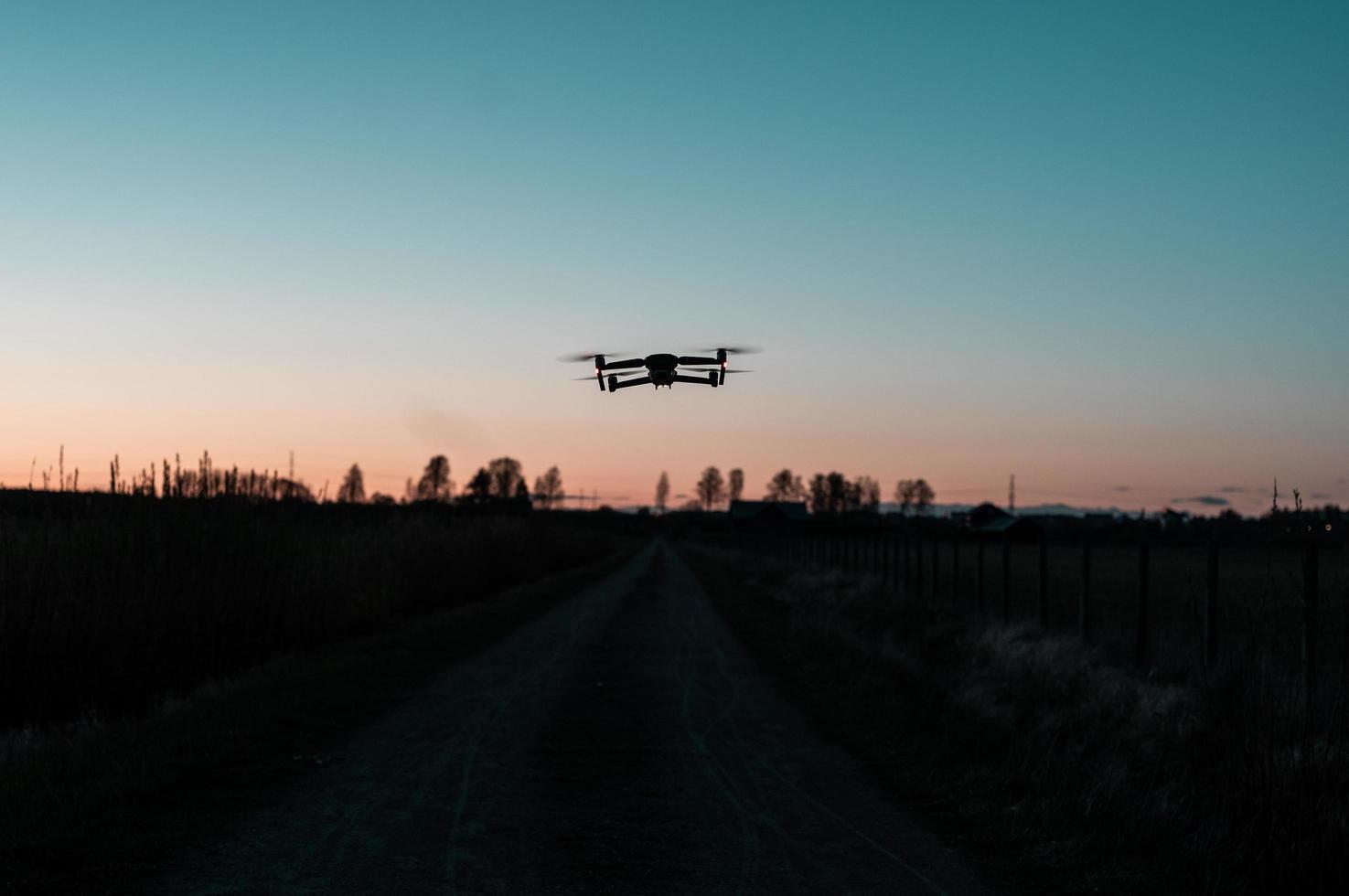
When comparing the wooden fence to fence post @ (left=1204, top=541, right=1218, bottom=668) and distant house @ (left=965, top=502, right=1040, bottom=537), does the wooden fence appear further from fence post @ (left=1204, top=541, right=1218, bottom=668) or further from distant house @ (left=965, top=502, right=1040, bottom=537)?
distant house @ (left=965, top=502, right=1040, bottom=537)

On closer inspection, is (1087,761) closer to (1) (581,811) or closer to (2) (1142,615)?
(2) (1142,615)

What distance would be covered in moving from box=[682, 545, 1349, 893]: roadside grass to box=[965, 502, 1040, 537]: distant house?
76.9 metres

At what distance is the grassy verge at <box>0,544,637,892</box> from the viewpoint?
6.33 meters

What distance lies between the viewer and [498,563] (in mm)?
35938

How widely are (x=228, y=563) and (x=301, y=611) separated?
9.60 feet

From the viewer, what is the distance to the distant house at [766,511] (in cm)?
14325

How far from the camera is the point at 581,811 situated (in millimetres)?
7574

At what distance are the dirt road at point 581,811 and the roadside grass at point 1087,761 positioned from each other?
588mm

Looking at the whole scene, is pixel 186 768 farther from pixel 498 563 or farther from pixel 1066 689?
pixel 498 563

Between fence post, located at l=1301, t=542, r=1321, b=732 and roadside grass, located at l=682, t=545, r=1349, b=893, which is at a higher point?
fence post, located at l=1301, t=542, r=1321, b=732

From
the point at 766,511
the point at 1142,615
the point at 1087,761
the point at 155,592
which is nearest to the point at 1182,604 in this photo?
the point at 1142,615

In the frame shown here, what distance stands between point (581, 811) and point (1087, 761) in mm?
4850

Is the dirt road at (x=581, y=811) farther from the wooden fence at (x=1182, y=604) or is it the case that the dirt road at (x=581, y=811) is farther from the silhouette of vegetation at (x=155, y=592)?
the silhouette of vegetation at (x=155, y=592)

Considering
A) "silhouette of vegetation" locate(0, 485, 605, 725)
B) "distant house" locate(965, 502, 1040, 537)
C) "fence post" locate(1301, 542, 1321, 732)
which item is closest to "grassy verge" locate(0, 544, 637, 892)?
"silhouette of vegetation" locate(0, 485, 605, 725)
